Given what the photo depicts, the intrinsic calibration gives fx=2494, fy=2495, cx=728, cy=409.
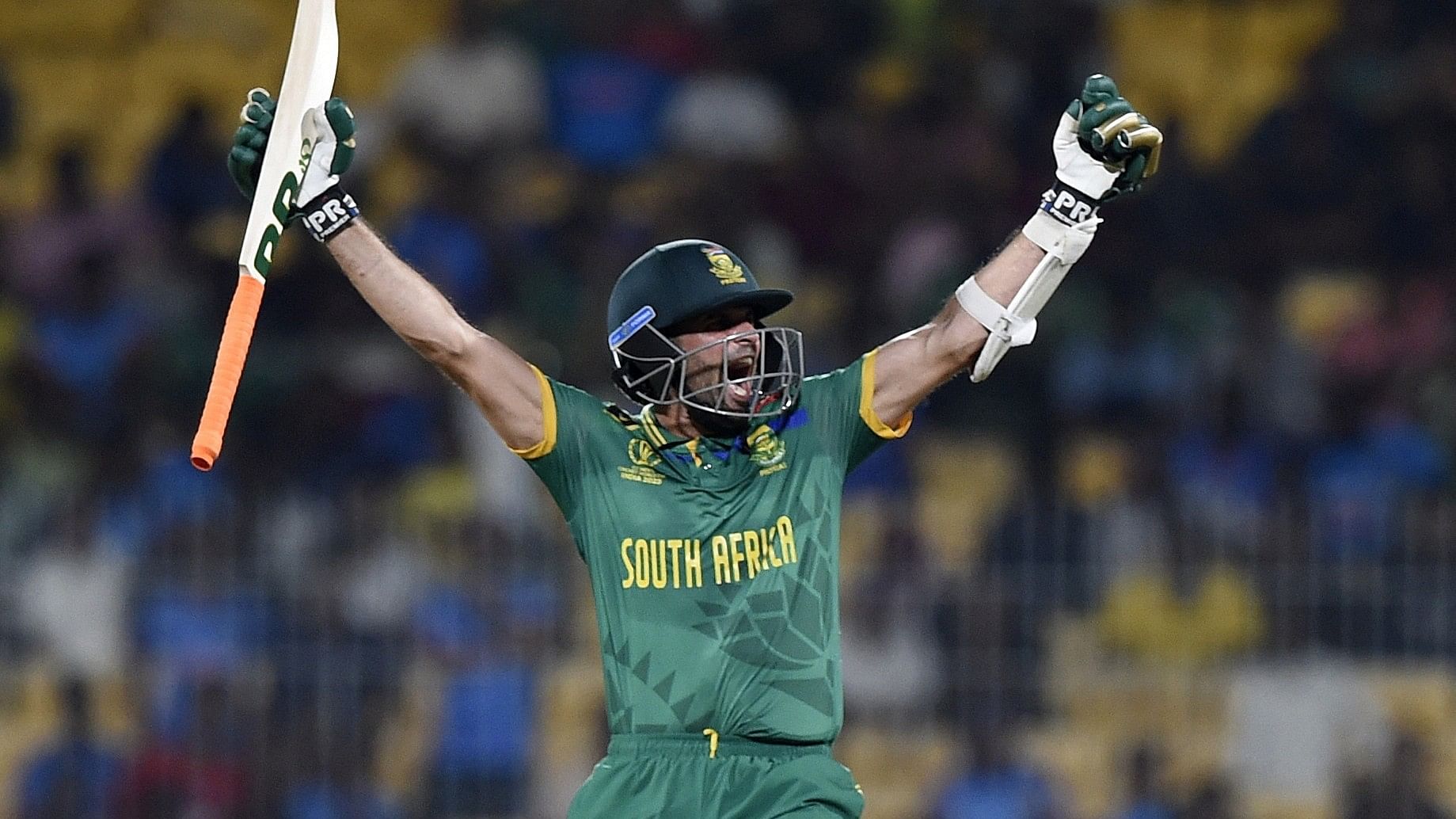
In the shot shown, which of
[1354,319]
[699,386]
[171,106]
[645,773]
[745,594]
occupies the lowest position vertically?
[645,773]

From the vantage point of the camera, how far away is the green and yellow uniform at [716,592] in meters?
5.30

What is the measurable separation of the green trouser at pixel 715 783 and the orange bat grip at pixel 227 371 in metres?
1.09

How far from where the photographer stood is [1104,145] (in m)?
5.54

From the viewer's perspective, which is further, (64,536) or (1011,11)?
(1011,11)

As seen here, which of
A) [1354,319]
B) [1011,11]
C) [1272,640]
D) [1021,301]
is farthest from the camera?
[1011,11]

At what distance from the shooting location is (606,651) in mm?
5504

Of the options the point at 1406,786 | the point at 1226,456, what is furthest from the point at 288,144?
the point at 1226,456

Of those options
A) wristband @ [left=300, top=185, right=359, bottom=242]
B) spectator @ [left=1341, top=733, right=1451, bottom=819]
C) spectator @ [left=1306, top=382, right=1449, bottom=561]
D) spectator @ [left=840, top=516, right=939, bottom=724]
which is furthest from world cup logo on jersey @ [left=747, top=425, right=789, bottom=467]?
spectator @ [left=1306, top=382, right=1449, bottom=561]

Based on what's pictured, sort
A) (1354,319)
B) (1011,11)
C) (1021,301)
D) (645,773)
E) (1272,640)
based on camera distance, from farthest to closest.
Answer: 1. (1011,11)
2. (1354,319)
3. (1272,640)
4. (1021,301)
5. (645,773)

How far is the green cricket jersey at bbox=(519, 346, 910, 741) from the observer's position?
5332 millimetres

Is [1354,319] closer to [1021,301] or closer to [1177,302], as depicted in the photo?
[1177,302]

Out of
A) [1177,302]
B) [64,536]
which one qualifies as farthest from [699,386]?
[1177,302]

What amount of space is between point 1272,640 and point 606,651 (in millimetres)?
5028

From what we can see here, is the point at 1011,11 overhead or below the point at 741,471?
overhead
